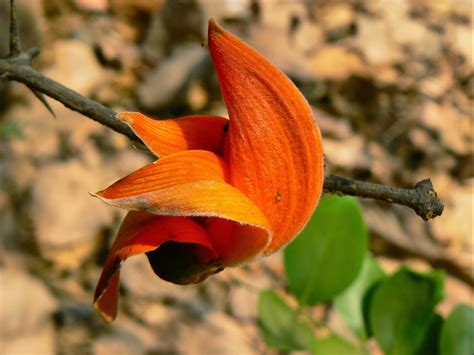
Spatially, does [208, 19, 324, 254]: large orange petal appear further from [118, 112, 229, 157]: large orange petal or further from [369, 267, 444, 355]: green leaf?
[369, 267, 444, 355]: green leaf

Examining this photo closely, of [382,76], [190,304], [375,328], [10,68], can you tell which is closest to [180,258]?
[10,68]

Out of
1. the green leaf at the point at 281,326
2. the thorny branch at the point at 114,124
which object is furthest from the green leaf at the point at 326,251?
the thorny branch at the point at 114,124

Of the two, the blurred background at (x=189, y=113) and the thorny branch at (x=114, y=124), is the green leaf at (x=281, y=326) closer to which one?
the thorny branch at (x=114, y=124)

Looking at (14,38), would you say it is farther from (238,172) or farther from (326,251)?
(326,251)

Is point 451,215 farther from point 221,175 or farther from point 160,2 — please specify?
point 221,175

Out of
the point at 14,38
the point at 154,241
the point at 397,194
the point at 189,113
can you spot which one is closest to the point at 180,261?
the point at 154,241
